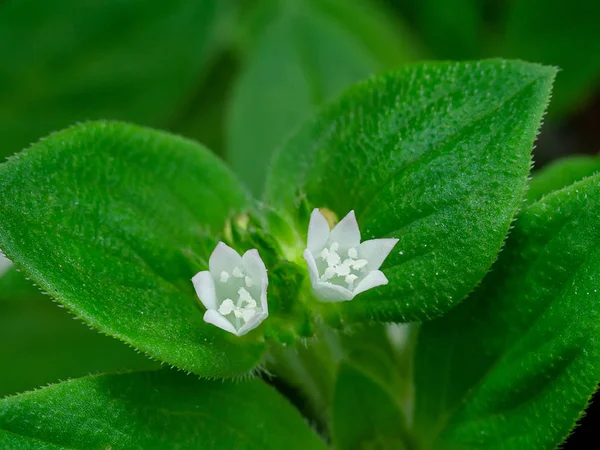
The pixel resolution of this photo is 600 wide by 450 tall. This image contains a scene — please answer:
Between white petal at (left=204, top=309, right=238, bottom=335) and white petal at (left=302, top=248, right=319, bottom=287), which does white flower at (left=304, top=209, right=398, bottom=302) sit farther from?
white petal at (left=204, top=309, right=238, bottom=335)

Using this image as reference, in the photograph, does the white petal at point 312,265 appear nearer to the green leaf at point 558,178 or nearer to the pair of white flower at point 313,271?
the pair of white flower at point 313,271

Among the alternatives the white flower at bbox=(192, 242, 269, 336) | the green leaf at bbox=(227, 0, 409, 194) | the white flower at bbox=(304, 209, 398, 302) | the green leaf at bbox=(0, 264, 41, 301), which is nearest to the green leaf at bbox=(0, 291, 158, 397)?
the green leaf at bbox=(0, 264, 41, 301)

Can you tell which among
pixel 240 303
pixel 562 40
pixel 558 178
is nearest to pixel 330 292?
pixel 240 303

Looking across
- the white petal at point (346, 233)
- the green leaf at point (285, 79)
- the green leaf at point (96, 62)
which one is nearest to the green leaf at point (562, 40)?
the green leaf at point (285, 79)

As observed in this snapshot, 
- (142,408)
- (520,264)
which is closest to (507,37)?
(520,264)

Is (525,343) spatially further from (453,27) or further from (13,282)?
(453,27)

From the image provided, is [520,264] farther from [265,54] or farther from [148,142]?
[265,54]
